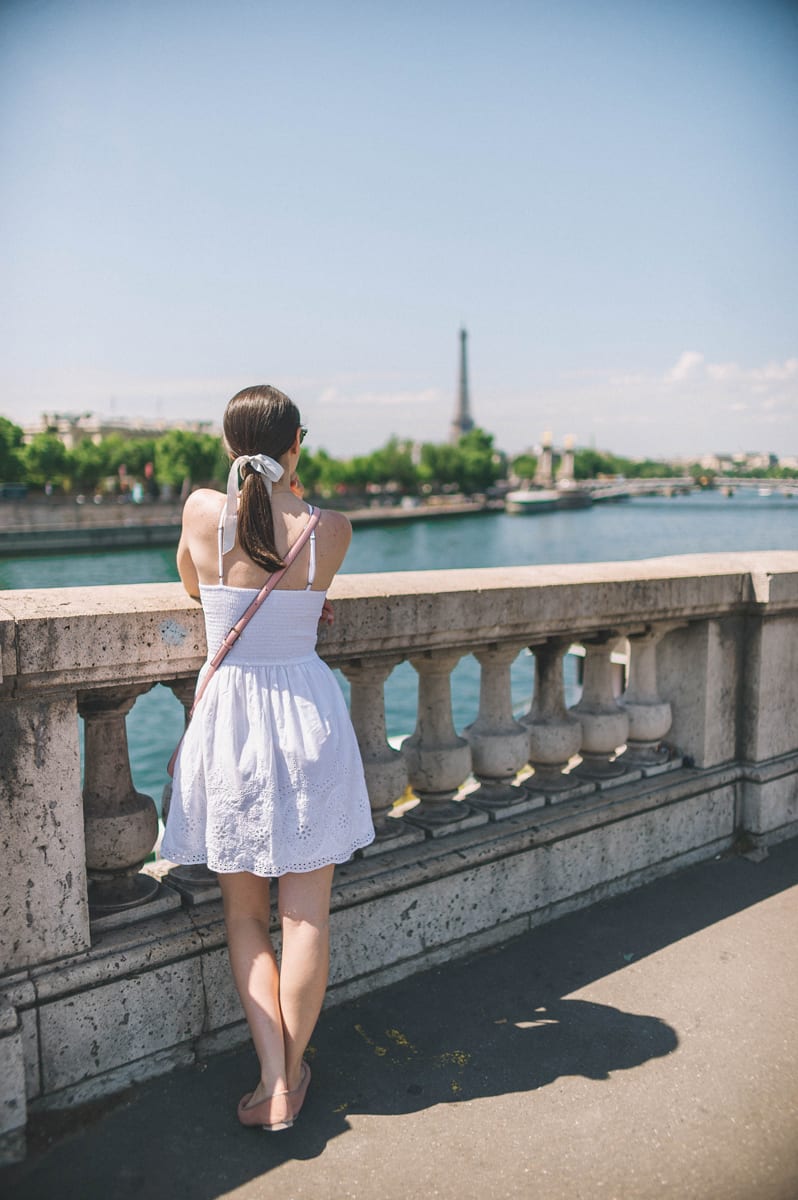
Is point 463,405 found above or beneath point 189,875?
above

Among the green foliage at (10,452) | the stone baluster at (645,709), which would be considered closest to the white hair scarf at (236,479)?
the stone baluster at (645,709)

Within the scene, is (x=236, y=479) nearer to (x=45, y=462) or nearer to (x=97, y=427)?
(x=45, y=462)

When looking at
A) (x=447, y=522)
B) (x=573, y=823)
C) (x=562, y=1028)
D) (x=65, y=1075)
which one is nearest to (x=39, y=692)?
(x=65, y=1075)

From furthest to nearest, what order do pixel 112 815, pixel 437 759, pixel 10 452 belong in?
pixel 10 452 < pixel 437 759 < pixel 112 815

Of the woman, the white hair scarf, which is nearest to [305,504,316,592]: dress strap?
the woman

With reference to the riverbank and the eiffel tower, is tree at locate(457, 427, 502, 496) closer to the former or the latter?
the eiffel tower

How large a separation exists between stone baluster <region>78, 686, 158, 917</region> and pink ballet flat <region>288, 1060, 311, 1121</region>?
59 cm

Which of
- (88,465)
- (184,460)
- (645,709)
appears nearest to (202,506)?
(645,709)

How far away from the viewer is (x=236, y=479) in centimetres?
227

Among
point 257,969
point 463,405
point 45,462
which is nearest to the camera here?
point 257,969

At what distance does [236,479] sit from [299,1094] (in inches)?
56.1

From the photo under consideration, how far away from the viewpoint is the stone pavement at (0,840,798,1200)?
2.16m

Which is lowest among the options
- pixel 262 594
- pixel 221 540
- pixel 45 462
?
pixel 262 594

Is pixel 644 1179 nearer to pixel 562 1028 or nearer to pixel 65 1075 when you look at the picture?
pixel 562 1028
